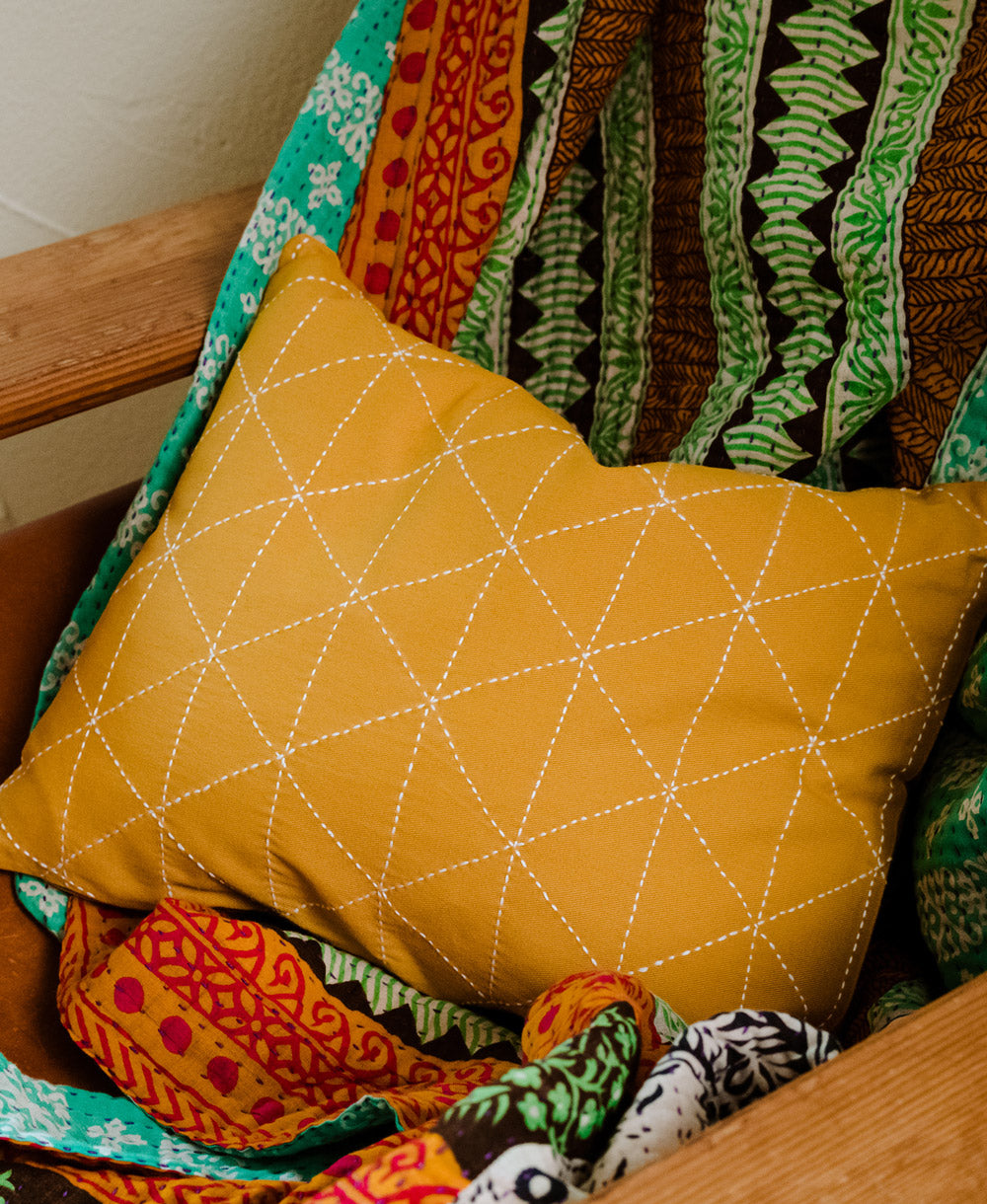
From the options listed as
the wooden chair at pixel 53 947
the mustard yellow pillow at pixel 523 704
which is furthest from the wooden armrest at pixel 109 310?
the mustard yellow pillow at pixel 523 704

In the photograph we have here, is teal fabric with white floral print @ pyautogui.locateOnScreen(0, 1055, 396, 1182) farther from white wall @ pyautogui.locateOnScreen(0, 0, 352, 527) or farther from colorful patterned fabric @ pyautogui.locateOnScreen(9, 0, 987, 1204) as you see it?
white wall @ pyautogui.locateOnScreen(0, 0, 352, 527)

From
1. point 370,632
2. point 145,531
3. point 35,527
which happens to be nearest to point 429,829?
point 370,632

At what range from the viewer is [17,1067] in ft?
1.86

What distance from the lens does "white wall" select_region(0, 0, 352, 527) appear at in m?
0.87

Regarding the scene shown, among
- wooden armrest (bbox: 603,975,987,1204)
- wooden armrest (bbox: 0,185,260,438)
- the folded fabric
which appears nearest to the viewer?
wooden armrest (bbox: 603,975,987,1204)

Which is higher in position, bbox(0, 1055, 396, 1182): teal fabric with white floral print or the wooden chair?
the wooden chair

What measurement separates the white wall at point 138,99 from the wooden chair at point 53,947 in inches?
9.2

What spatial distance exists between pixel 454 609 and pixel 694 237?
31cm

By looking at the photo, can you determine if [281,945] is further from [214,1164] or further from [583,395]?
[583,395]

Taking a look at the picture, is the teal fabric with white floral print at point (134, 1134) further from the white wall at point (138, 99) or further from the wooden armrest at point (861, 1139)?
the white wall at point (138, 99)

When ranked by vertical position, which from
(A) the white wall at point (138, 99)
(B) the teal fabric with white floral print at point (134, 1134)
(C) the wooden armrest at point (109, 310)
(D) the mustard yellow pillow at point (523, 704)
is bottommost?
(B) the teal fabric with white floral print at point (134, 1134)

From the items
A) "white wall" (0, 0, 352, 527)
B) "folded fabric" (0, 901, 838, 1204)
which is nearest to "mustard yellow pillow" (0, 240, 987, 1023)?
"folded fabric" (0, 901, 838, 1204)

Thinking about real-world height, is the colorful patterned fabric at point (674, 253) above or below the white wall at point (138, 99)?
below

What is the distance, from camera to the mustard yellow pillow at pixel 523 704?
1.59ft
